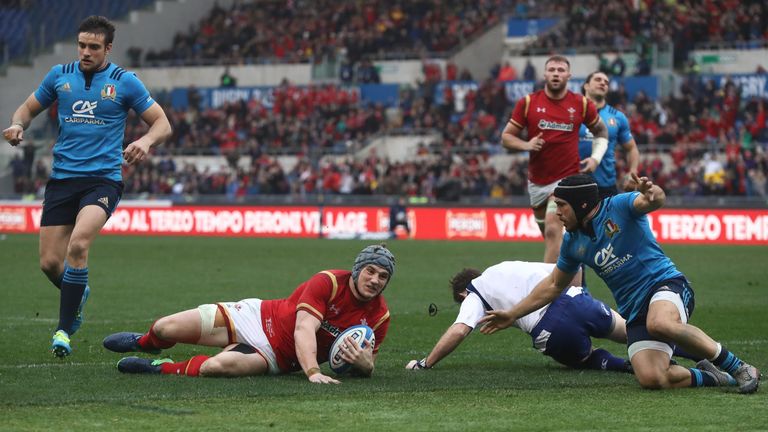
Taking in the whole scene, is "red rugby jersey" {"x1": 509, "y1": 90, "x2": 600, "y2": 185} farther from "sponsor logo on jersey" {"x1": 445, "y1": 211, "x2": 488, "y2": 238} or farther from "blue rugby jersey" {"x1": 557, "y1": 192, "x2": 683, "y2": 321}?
"sponsor logo on jersey" {"x1": 445, "y1": 211, "x2": 488, "y2": 238}

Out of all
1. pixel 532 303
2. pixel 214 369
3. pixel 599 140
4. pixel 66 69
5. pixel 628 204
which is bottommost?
pixel 214 369

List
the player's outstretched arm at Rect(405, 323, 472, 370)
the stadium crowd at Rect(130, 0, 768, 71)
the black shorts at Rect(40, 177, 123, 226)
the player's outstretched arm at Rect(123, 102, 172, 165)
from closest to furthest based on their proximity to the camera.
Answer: the player's outstretched arm at Rect(405, 323, 472, 370) → the player's outstretched arm at Rect(123, 102, 172, 165) → the black shorts at Rect(40, 177, 123, 226) → the stadium crowd at Rect(130, 0, 768, 71)

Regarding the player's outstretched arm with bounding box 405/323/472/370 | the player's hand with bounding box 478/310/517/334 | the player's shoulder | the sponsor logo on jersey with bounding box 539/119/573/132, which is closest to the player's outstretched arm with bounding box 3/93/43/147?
the player's shoulder

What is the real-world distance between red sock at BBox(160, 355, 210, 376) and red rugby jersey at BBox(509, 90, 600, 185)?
529cm

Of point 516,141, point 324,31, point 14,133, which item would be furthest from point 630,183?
point 324,31

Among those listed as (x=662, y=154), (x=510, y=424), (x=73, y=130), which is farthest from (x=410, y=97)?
(x=510, y=424)

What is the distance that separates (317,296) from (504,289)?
1.53 meters

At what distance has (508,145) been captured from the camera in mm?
12719

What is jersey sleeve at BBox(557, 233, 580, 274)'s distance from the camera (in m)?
8.47

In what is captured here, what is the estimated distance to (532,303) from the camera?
342 inches

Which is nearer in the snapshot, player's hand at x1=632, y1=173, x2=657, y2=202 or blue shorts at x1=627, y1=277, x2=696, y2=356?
player's hand at x1=632, y1=173, x2=657, y2=202

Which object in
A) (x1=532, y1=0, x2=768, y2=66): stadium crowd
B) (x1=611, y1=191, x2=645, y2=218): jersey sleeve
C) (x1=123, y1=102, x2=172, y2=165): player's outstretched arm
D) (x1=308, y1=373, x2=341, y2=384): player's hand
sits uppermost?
(x1=532, y1=0, x2=768, y2=66): stadium crowd

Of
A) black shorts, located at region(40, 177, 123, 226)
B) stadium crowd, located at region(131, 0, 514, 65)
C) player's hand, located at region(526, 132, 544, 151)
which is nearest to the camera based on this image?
black shorts, located at region(40, 177, 123, 226)

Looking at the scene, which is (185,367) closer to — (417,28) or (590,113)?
(590,113)
